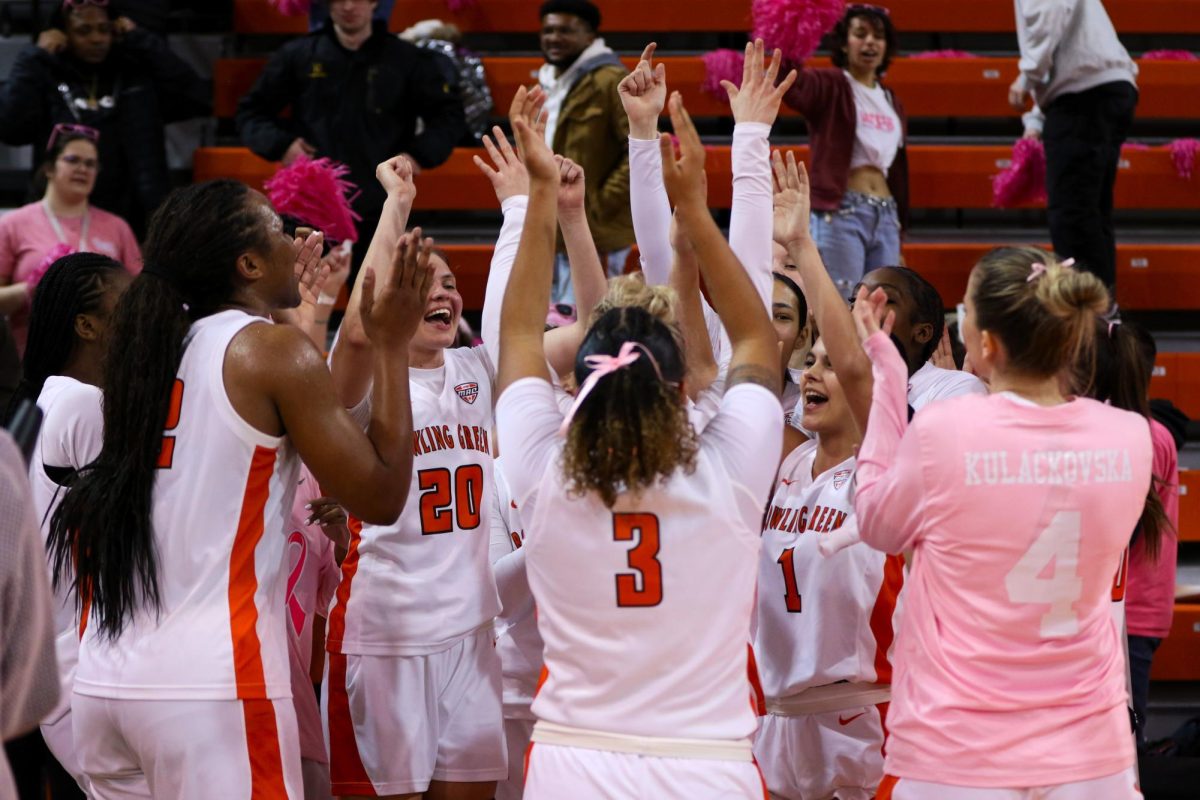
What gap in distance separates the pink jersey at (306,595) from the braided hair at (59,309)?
69cm

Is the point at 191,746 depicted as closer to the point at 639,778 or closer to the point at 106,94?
the point at 639,778

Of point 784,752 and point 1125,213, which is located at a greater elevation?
point 1125,213

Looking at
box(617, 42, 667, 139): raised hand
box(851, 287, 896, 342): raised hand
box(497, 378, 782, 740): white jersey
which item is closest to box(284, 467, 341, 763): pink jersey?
box(617, 42, 667, 139): raised hand

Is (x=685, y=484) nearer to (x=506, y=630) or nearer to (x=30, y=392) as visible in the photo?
(x=506, y=630)

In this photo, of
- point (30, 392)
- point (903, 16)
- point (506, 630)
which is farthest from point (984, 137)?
point (30, 392)

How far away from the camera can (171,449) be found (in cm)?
278

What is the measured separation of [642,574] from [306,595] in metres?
1.95

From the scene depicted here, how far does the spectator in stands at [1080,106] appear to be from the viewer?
6391 millimetres

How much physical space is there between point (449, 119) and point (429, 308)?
3.38 metres

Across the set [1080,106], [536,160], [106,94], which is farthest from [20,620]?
[1080,106]

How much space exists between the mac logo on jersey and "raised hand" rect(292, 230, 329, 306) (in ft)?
1.48

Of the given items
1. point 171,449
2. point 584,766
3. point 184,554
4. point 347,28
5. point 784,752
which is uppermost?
point 347,28

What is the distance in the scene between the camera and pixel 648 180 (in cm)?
350

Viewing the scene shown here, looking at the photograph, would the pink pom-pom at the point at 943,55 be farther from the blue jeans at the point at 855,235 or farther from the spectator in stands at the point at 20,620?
the spectator in stands at the point at 20,620
